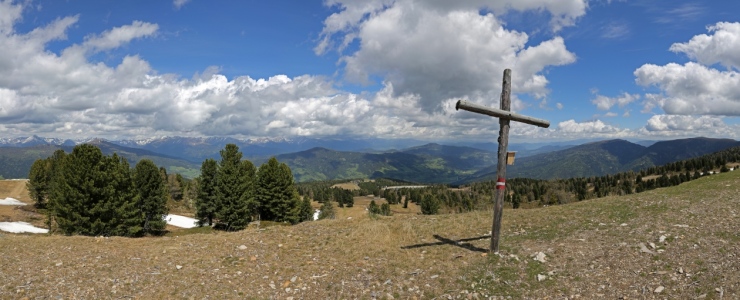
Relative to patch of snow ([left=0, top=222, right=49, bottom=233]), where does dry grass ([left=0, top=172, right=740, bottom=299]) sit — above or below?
above

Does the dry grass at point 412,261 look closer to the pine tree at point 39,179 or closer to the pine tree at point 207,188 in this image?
the pine tree at point 207,188

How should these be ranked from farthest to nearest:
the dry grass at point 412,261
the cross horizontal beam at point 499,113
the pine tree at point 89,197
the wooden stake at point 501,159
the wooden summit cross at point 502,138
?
the pine tree at point 89,197
the wooden stake at point 501,159
the wooden summit cross at point 502,138
the cross horizontal beam at point 499,113
the dry grass at point 412,261

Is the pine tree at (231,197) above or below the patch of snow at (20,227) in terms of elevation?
above

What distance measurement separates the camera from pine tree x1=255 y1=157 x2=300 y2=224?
5531 centimetres

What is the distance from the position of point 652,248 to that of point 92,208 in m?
41.8

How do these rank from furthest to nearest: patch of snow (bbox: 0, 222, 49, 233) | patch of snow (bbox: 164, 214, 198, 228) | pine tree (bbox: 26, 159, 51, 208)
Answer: patch of snow (bbox: 164, 214, 198, 228) → pine tree (bbox: 26, 159, 51, 208) → patch of snow (bbox: 0, 222, 49, 233)

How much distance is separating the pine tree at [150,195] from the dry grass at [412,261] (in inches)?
1228

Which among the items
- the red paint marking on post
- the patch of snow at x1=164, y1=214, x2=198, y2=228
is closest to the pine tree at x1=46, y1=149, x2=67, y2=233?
the patch of snow at x1=164, y1=214, x2=198, y2=228

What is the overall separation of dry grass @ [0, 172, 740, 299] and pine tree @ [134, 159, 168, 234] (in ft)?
102

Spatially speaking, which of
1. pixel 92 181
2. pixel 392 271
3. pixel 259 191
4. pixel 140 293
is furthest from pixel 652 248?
pixel 259 191

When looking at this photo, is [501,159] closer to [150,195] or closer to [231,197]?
[231,197]

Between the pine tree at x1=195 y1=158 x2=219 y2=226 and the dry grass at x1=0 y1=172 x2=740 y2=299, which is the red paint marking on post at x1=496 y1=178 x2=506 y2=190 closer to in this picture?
the dry grass at x1=0 y1=172 x2=740 y2=299

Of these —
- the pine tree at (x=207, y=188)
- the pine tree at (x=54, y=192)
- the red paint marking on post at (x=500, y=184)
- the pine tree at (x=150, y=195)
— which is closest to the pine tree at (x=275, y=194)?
the pine tree at (x=207, y=188)

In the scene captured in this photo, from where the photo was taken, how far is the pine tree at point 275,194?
55312 millimetres
